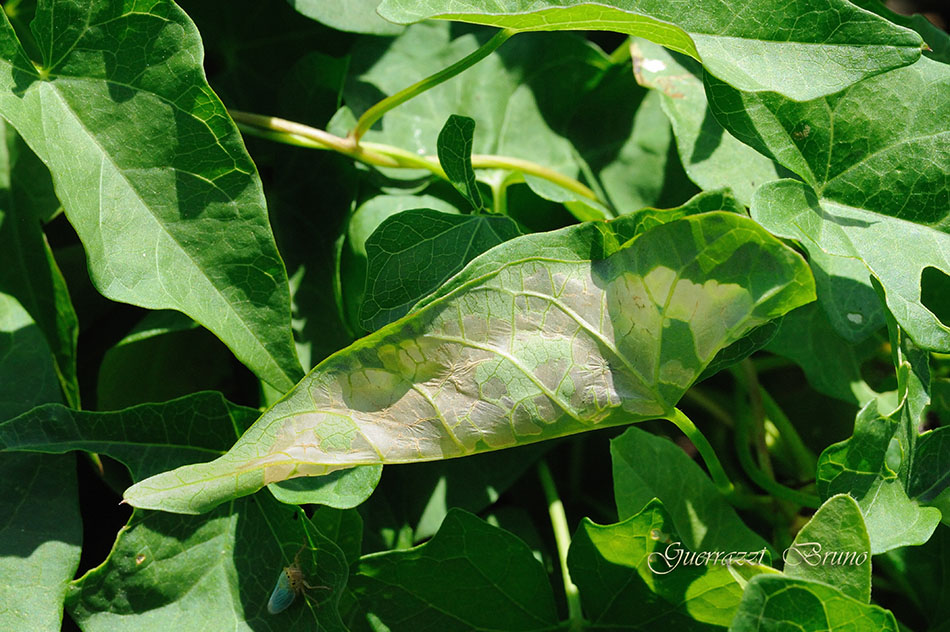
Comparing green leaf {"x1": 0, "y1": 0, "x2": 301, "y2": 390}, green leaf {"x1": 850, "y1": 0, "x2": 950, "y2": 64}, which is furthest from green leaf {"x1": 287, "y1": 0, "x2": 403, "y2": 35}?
green leaf {"x1": 850, "y1": 0, "x2": 950, "y2": 64}

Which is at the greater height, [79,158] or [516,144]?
[79,158]

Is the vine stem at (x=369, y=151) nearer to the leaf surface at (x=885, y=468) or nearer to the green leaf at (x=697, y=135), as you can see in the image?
the green leaf at (x=697, y=135)

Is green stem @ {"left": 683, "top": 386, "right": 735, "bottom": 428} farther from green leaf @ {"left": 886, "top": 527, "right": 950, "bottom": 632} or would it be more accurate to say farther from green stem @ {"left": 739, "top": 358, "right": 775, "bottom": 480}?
green leaf @ {"left": 886, "top": 527, "right": 950, "bottom": 632}

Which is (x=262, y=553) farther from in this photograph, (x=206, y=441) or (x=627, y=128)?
(x=627, y=128)

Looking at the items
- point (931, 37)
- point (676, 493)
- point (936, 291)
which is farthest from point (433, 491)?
point (931, 37)

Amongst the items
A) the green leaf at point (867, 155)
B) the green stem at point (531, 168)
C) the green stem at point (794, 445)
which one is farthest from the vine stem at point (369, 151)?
the green stem at point (794, 445)

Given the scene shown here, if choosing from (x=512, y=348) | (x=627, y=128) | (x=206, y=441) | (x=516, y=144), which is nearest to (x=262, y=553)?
(x=206, y=441)
